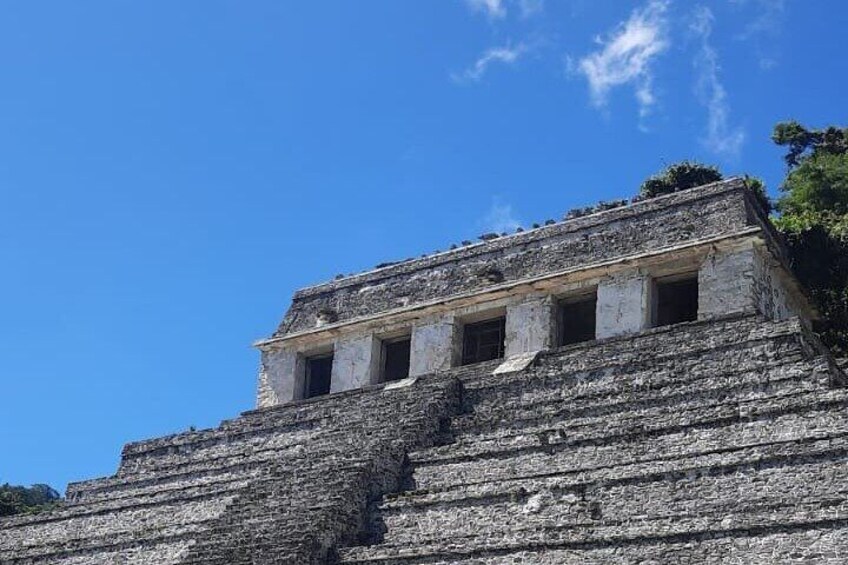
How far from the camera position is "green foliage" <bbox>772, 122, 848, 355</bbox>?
79.5 feet

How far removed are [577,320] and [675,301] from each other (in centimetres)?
165

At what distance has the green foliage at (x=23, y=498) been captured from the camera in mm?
24828

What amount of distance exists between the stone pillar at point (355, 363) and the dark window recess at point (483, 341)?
1756mm

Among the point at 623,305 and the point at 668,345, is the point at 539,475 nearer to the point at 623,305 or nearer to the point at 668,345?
the point at 668,345

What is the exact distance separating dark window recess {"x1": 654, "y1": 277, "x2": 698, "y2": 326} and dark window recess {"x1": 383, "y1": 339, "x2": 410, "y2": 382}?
468cm

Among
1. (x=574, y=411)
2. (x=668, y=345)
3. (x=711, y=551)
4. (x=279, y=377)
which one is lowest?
(x=711, y=551)

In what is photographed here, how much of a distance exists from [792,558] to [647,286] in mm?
9484

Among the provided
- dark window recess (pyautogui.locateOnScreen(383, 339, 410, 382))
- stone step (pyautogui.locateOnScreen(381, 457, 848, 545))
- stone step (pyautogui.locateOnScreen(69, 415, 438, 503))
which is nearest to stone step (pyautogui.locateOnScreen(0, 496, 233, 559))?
stone step (pyautogui.locateOnScreen(69, 415, 438, 503))

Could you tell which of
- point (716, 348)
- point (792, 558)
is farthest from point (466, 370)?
point (792, 558)

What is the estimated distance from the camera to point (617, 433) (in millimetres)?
14695

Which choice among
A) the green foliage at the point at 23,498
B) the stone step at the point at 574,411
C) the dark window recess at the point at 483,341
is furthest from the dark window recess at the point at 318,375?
the stone step at the point at 574,411

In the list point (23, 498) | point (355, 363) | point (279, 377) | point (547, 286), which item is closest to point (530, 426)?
point (547, 286)

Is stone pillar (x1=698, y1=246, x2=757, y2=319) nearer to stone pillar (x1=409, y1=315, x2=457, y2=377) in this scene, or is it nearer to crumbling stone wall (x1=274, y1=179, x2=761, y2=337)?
crumbling stone wall (x1=274, y1=179, x2=761, y2=337)

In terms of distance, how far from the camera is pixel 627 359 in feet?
Answer: 57.7
